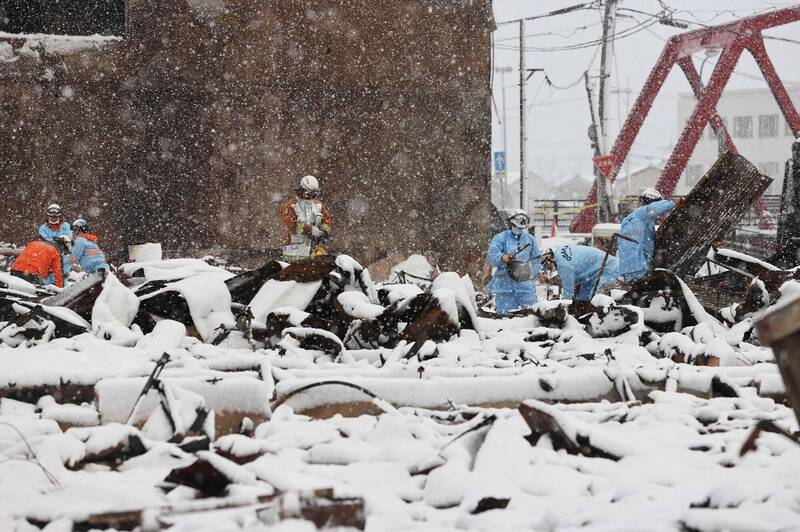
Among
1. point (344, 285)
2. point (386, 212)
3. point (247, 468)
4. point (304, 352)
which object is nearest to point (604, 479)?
point (247, 468)

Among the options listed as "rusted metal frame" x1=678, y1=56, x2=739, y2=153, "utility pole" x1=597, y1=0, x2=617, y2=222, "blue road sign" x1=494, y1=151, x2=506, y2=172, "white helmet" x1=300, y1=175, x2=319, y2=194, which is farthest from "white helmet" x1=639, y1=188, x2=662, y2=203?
"blue road sign" x1=494, y1=151, x2=506, y2=172

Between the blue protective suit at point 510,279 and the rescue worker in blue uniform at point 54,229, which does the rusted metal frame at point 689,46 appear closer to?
the blue protective suit at point 510,279

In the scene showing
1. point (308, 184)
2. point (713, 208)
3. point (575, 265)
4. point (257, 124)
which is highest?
point (257, 124)

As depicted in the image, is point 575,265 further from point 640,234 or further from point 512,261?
point 640,234

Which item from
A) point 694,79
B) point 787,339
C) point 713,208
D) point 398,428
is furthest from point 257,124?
point 694,79

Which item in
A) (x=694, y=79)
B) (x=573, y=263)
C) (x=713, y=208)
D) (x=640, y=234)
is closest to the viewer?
(x=713, y=208)

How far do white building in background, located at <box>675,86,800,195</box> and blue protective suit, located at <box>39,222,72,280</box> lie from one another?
69.9 meters

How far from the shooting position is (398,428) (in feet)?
7.30

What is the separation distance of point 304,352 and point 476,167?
1076 centimetres

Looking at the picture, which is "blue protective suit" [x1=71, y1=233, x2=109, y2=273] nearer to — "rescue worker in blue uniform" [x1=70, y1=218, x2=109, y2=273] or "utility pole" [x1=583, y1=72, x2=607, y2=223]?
"rescue worker in blue uniform" [x1=70, y1=218, x2=109, y2=273]

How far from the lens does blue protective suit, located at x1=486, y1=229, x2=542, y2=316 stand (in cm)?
843

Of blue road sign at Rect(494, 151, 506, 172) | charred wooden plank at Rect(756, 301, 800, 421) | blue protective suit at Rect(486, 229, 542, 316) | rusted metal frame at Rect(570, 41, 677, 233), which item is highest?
rusted metal frame at Rect(570, 41, 677, 233)

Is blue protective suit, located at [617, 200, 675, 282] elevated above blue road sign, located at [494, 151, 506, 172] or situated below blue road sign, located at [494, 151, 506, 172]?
below

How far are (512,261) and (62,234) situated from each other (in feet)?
19.8
